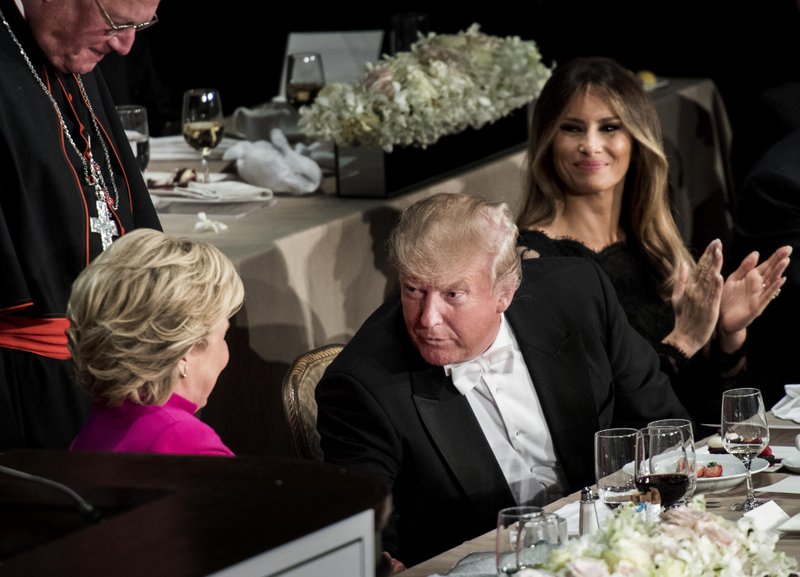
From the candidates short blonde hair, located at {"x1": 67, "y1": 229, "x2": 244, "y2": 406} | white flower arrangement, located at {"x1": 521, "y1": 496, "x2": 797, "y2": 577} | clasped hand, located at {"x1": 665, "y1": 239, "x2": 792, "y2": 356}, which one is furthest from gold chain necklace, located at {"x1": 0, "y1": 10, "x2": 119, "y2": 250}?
clasped hand, located at {"x1": 665, "y1": 239, "x2": 792, "y2": 356}

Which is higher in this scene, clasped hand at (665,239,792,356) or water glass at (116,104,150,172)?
water glass at (116,104,150,172)

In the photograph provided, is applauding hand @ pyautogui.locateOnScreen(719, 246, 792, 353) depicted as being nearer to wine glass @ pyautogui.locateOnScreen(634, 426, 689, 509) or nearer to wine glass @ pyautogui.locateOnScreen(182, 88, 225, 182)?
wine glass @ pyautogui.locateOnScreen(634, 426, 689, 509)

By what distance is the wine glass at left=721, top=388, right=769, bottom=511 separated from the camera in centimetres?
243

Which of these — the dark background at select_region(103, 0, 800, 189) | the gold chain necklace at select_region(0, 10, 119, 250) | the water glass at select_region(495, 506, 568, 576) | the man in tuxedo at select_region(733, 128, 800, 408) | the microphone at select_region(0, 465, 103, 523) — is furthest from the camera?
the dark background at select_region(103, 0, 800, 189)

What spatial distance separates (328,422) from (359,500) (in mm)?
1365

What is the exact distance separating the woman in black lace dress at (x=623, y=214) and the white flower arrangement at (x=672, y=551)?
184cm

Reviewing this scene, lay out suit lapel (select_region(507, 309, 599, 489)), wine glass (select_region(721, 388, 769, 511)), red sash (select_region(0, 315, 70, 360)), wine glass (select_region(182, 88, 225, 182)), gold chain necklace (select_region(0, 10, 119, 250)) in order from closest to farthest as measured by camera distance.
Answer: wine glass (select_region(721, 388, 769, 511)), red sash (select_region(0, 315, 70, 360)), gold chain necklace (select_region(0, 10, 119, 250)), suit lapel (select_region(507, 309, 599, 489)), wine glass (select_region(182, 88, 225, 182))

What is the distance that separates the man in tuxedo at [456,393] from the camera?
8.77 ft

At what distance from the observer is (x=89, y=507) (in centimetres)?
128

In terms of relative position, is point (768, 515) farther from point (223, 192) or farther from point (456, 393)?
point (223, 192)

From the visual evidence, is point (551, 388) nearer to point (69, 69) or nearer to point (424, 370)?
point (424, 370)

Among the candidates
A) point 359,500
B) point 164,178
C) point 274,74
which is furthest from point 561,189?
point 274,74

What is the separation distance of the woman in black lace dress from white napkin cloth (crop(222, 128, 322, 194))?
74 centimetres

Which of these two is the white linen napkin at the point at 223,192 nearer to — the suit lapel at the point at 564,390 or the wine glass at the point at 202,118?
the wine glass at the point at 202,118
